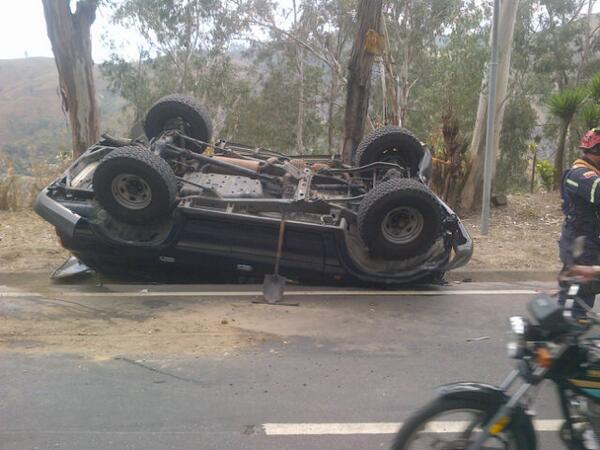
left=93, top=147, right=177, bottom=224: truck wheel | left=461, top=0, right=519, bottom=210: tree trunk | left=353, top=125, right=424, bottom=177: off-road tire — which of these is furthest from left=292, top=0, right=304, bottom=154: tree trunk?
left=93, top=147, right=177, bottom=224: truck wheel

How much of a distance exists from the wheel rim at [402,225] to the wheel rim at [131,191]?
7.93 ft

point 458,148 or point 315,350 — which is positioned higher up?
point 458,148

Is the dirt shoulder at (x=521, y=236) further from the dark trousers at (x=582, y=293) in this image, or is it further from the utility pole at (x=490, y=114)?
the dark trousers at (x=582, y=293)

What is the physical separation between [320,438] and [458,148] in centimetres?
797

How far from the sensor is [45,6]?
11.9 metres

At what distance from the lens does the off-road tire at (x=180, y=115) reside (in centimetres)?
795

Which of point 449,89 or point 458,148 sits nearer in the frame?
point 458,148

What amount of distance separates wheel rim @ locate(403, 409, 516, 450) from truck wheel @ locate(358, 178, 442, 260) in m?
3.50

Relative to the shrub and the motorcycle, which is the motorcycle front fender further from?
the shrub

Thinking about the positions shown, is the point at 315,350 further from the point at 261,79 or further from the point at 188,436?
the point at 261,79

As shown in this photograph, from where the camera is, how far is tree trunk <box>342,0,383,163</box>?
992 centimetres

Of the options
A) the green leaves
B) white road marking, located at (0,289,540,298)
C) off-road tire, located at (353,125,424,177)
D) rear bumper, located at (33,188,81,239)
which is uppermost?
the green leaves

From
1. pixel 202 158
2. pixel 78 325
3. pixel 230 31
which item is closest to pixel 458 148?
pixel 202 158

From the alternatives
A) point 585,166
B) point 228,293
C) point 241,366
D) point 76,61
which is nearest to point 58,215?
point 228,293
